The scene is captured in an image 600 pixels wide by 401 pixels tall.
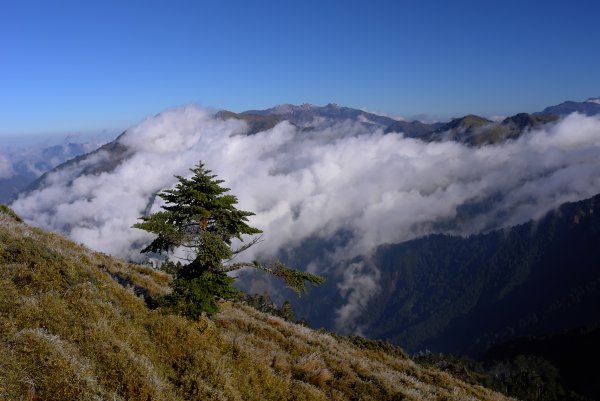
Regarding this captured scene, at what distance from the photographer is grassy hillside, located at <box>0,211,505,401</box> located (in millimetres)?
9023

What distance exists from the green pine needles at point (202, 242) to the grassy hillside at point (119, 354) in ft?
3.31

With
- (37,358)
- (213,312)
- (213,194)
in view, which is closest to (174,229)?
(213,194)

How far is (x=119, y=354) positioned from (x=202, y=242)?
5550 mm

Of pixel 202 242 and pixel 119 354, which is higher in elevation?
pixel 202 242

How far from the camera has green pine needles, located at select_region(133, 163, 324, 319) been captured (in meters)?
14.9

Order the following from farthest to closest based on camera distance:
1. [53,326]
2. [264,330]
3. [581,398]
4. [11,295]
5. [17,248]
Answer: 1. [581,398]
2. [264,330]
3. [17,248]
4. [11,295]
5. [53,326]

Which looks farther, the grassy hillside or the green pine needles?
the green pine needles

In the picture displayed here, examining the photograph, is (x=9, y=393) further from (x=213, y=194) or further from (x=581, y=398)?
(x=581, y=398)

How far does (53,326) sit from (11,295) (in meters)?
1.92

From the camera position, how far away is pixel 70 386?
28.6 feet

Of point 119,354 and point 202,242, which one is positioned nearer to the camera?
point 119,354

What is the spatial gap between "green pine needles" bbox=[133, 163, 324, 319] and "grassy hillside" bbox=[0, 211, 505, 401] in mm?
1008

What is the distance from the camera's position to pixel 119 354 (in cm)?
1034

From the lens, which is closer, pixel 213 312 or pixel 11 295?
pixel 11 295
